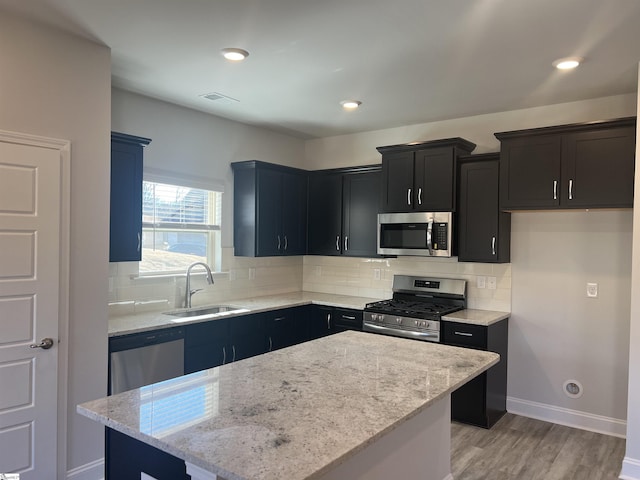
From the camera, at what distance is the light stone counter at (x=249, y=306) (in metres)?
3.33

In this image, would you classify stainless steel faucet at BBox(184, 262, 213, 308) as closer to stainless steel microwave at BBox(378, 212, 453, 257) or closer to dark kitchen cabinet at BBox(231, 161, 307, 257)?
dark kitchen cabinet at BBox(231, 161, 307, 257)

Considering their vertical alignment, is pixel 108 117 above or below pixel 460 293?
above

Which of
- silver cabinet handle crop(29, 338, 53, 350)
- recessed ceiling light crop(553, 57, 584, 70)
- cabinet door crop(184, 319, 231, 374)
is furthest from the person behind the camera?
cabinet door crop(184, 319, 231, 374)

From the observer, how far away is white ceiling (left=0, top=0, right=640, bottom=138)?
241cm

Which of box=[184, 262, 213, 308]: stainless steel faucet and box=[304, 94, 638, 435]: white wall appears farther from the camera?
box=[184, 262, 213, 308]: stainless steel faucet

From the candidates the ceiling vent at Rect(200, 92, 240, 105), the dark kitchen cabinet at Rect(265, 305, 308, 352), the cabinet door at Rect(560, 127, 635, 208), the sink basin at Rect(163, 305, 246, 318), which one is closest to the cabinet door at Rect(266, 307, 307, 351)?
the dark kitchen cabinet at Rect(265, 305, 308, 352)

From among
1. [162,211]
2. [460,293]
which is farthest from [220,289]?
[460,293]

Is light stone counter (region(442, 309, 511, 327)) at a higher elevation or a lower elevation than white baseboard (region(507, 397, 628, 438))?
higher

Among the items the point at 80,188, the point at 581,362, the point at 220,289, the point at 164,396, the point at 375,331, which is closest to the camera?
the point at 164,396

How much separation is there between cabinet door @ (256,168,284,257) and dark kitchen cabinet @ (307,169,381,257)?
47 centimetres

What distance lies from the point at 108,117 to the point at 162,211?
126 centimetres

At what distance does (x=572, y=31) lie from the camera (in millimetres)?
2604

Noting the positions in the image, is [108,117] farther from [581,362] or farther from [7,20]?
[581,362]

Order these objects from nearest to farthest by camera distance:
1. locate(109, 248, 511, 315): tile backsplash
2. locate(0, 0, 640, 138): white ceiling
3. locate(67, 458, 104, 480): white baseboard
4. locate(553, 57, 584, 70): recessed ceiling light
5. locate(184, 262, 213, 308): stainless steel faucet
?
1. locate(0, 0, 640, 138): white ceiling
2. locate(67, 458, 104, 480): white baseboard
3. locate(553, 57, 584, 70): recessed ceiling light
4. locate(109, 248, 511, 315): tile backsplash
5. locate(184, 262, 213, 308): stainless steel faucet
